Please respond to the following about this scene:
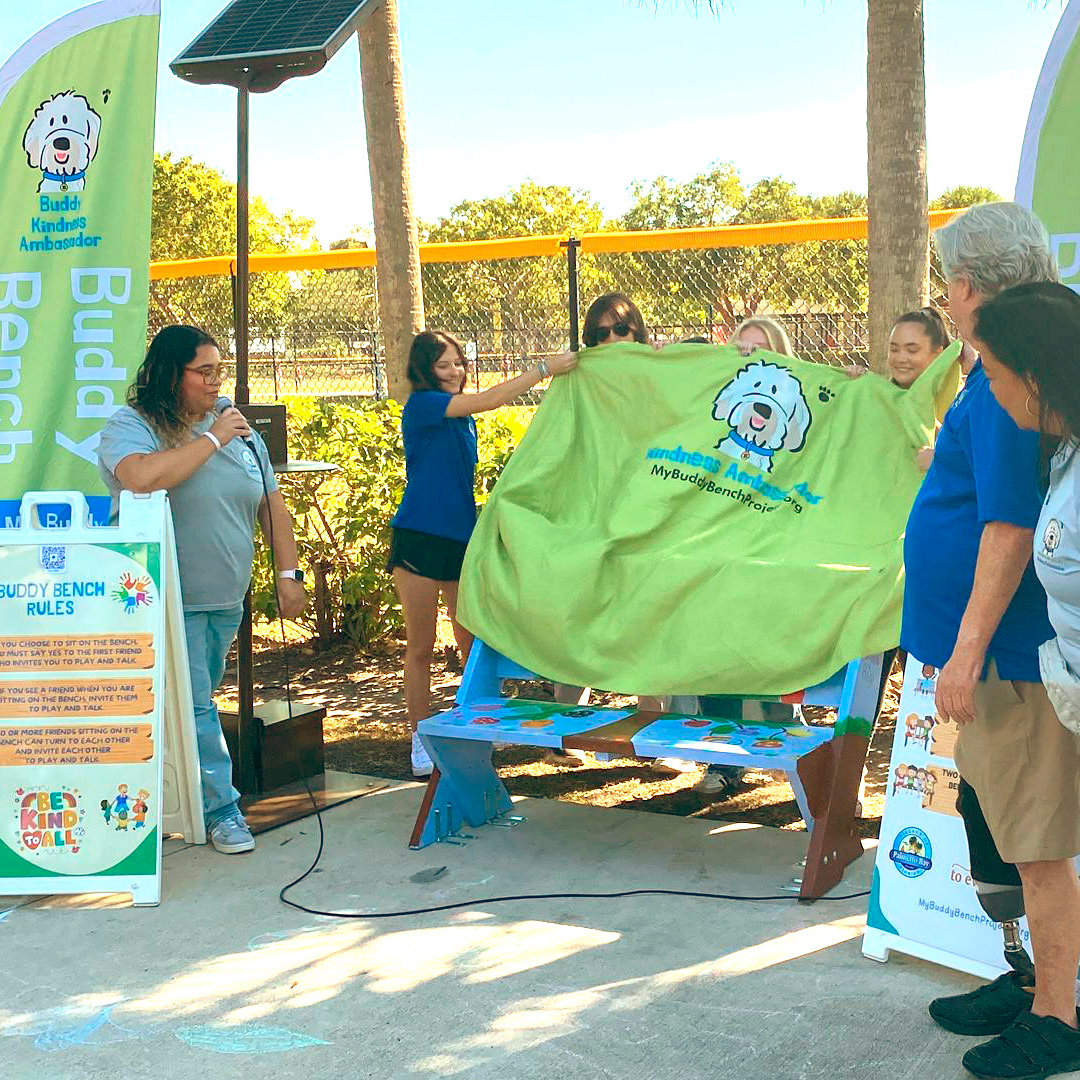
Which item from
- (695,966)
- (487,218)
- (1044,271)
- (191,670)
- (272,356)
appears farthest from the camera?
(487,218)

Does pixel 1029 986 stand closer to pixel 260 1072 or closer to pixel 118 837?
pixel 260 1072

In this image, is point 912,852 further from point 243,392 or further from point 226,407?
point 243,392

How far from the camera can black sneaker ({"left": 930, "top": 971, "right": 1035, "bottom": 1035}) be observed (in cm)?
326

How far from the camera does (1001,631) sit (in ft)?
9.81

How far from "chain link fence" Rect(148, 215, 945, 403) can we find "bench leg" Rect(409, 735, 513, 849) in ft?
9.70

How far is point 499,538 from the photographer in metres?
5.12

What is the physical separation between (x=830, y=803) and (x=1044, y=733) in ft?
4.44

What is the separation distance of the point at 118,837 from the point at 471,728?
3.85 ft

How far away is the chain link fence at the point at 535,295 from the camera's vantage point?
8.10 m

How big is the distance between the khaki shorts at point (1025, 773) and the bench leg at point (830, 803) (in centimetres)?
114

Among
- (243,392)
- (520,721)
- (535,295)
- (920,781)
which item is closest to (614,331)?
(243,392)

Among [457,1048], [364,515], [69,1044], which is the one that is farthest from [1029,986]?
[364,515]

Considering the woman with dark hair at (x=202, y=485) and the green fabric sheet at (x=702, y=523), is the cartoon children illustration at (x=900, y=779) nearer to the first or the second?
the green fabric sheet at (x=702, y=523)

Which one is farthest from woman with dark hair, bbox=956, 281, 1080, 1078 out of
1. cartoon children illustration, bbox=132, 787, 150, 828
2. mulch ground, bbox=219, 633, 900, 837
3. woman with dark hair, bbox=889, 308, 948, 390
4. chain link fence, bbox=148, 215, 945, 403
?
chain link fence, bbox=148, 215, 945, 403
